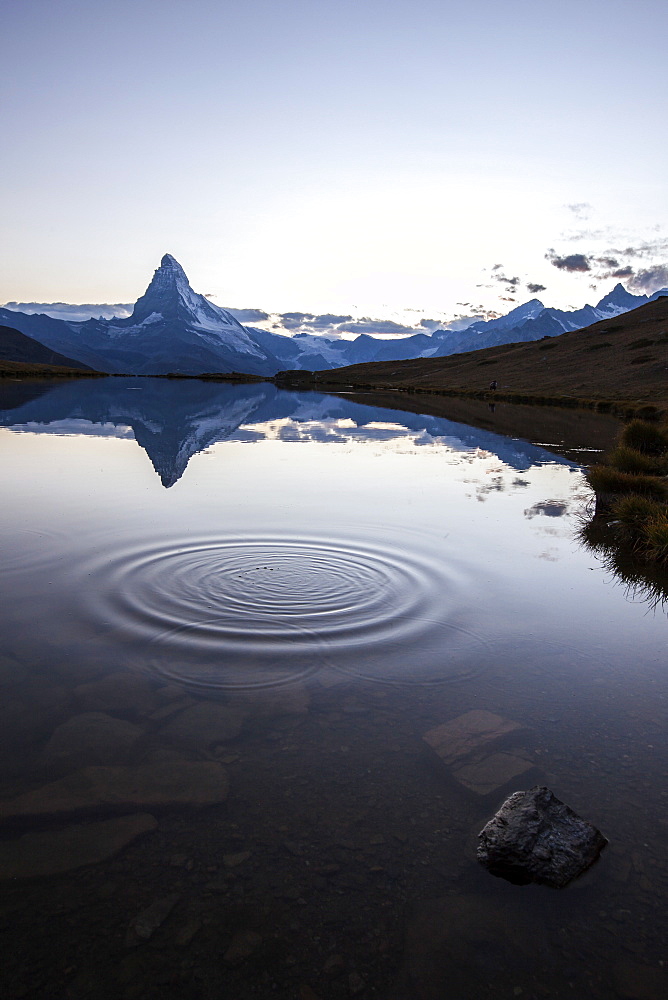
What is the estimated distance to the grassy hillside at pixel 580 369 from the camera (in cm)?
9606

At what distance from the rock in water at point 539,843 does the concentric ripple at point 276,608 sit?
3.71 m

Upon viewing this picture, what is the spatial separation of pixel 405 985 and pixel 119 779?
380 centimetres

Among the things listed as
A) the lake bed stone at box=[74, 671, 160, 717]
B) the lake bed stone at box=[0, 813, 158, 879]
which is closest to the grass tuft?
the lake bed stone at box=[74, 671, 160, 717]

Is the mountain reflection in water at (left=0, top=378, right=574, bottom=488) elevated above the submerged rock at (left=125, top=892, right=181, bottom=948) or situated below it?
above

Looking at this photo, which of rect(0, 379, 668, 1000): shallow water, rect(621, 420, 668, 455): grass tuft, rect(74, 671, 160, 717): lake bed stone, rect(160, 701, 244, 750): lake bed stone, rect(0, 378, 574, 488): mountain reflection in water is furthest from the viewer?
rect(0, 378, 574, 488): mountain reflection in water

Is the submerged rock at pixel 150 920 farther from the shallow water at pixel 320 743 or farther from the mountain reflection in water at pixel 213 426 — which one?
the mountain reflection in water at pixel 213 426

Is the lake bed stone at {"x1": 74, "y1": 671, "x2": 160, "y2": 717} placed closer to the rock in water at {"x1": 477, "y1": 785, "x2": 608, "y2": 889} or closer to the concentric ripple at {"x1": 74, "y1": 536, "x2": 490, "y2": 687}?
the concentric ripple at {"x1": 74, "y1": 536, "x2": 490, "y2": 687}

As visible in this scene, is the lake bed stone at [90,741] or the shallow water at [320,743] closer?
the shallow water at [320,743]

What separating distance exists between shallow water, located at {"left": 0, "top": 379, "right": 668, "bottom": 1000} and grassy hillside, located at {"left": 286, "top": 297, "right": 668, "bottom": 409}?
59.6 meters

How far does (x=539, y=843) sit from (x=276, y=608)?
285 inches

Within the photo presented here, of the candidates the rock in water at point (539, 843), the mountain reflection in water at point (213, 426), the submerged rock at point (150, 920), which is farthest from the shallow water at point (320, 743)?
the mountain reflection in water at point (213, 426)

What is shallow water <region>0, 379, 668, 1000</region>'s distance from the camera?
210 inches

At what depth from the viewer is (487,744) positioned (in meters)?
8.34

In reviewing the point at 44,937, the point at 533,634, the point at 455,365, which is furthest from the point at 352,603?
the point at 455,365
